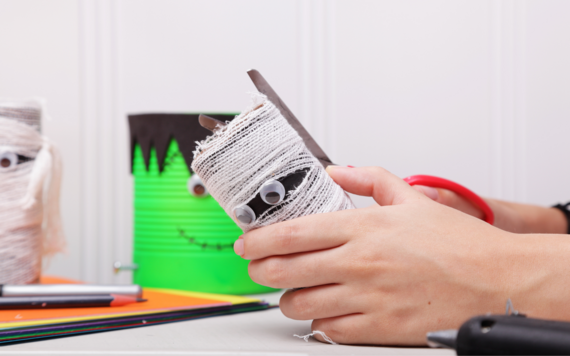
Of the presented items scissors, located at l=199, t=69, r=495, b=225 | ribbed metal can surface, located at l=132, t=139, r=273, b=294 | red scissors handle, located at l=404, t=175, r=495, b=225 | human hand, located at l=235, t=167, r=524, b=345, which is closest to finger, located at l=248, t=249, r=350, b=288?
human hand, located at l=235, t=167, r=524, b=345

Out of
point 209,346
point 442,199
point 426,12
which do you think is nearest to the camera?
point 209,346

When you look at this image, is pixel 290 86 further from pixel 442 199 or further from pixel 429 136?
pixel 442 199

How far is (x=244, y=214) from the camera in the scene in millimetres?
374

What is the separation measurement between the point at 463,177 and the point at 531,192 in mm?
163

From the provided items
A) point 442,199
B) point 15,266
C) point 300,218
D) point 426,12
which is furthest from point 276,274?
point 426,12

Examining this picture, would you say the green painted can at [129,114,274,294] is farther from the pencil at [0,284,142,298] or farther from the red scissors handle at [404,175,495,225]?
the red scissors handle at [404,175,495,225]

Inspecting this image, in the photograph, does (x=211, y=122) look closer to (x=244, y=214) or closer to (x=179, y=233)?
(x=244, y=214)

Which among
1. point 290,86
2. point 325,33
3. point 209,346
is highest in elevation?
point 325,33

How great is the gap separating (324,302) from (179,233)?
1.25ft

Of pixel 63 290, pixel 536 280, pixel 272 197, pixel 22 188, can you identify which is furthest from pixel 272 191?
pixel 22 188

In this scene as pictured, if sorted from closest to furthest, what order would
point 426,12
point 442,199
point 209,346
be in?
point 209,346 < point 442,199 < point 426,12

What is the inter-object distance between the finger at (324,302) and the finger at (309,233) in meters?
0.04

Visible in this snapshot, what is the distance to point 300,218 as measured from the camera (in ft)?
1.21

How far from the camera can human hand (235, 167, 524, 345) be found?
13.9 inches
